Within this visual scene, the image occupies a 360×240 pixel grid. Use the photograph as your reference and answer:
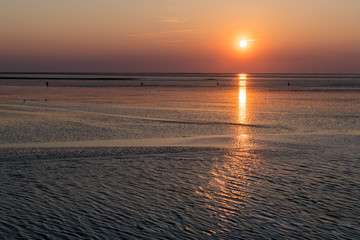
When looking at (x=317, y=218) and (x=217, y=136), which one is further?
(x=217, y=136)

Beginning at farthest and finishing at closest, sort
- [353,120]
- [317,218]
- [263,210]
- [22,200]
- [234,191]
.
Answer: [353,120]
[234,191]
[22,200]
[263,210]
[317,218]

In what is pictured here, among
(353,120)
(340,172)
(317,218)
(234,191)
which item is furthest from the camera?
(353,120)

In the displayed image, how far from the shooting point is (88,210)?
11.3 meters

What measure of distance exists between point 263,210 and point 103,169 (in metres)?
7.46

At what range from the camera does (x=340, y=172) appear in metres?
15.3

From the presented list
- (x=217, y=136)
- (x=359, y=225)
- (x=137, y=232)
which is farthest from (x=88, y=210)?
(x=217, y=136)

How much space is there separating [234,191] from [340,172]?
496 cm

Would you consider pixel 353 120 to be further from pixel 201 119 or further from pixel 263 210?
pixel 263 210

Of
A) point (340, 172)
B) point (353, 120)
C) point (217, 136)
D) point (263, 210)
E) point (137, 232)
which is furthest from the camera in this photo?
point (353, 120)

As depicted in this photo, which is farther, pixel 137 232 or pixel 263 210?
pixel 263 210

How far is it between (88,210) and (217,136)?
1485cm

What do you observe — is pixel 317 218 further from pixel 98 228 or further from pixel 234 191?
pixel 98 228

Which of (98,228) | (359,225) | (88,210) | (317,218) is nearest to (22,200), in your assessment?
(88,210)

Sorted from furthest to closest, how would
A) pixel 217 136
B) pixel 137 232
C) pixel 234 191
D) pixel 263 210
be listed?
pixel 217 136, pixel 234 191, pixel 263 210, pixel 137 232
